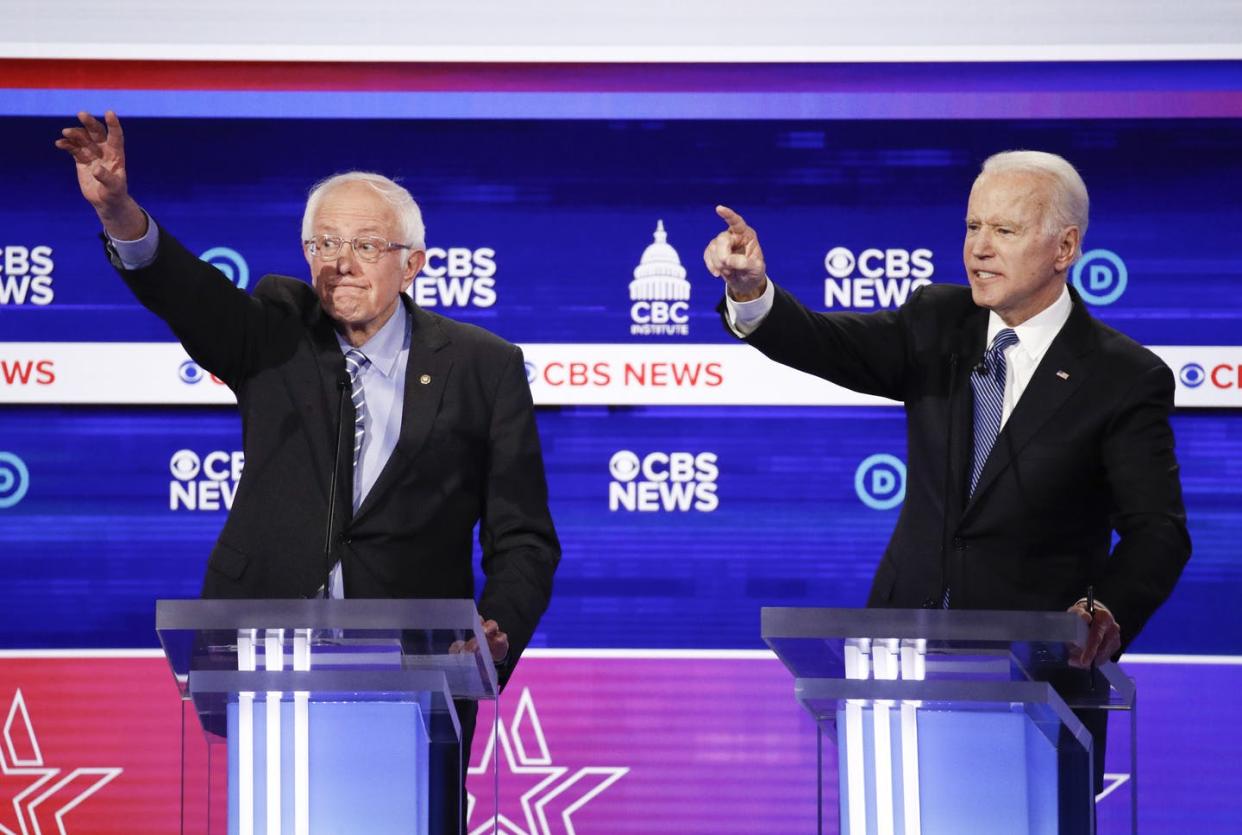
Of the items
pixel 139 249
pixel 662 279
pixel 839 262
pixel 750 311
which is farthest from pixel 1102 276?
pixel 139 249

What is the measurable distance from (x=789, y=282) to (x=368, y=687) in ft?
7.97

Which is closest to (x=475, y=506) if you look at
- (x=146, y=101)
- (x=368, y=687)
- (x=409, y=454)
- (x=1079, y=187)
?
(x=409, y=454)

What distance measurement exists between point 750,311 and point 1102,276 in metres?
1.67

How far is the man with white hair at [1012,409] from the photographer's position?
3092 mm

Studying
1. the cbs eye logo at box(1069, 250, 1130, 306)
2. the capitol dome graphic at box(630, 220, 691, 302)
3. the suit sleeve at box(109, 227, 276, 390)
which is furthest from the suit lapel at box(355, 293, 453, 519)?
the cbs eye logo at box(1069, 250, 1130, 306)

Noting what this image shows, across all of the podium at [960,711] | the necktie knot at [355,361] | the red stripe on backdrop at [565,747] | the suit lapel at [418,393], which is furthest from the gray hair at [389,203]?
the red stripe on backdrop at [565,747]

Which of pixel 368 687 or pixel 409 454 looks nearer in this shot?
pixel 368 687

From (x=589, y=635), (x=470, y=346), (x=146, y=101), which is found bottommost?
(x=589, y=635)

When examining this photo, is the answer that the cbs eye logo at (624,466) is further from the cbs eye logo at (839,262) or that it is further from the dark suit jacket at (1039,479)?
the dark suit jacket at (1039,479)

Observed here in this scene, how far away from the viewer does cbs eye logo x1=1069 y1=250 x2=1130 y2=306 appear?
4.45 meters

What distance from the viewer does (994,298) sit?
323 cm

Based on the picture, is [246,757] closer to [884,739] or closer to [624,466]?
[884,739]

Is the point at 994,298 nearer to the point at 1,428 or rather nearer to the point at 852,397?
the point at 852,397

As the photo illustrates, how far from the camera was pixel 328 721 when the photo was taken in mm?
2291
